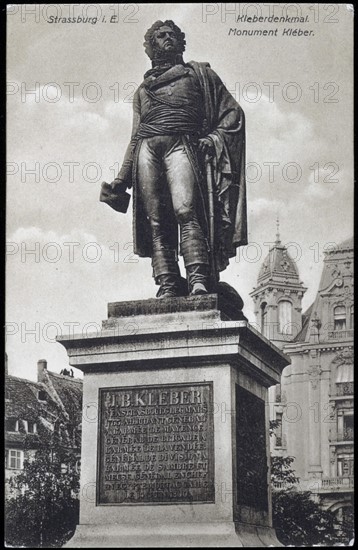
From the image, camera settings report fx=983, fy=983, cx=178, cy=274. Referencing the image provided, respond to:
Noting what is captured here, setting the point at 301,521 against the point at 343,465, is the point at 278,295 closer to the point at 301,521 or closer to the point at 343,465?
the point at 343,465

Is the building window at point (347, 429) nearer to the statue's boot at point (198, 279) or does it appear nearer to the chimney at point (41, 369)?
Answer: the chimney at point (41, 369)

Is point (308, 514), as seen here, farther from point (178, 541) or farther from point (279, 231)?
point (178, 541)

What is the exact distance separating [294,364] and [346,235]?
35.9 ft

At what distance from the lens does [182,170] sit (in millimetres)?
10359

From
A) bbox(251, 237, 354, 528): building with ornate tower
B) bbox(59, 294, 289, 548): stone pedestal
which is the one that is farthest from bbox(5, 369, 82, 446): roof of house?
bbox(251, 237, 354, 528): building with ornate tower

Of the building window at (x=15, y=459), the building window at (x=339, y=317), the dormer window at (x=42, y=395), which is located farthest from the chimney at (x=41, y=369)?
the building window at (x=339, y=317)

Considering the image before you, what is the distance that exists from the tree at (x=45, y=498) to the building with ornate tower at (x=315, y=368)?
4.00 m

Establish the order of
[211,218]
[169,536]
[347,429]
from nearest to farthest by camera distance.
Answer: [169,536] → [211,218] → [347,429]

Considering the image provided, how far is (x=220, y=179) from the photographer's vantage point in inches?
417

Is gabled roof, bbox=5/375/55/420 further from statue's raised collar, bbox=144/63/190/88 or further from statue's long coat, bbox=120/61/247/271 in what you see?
statue's raised collar, bbox=144/63/190/88

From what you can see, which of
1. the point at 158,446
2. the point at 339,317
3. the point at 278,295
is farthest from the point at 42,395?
the point at 339,317

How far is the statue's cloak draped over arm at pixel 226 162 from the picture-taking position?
10578mm

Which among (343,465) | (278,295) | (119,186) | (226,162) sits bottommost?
(343,465)

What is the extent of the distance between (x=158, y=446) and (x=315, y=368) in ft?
38.0
